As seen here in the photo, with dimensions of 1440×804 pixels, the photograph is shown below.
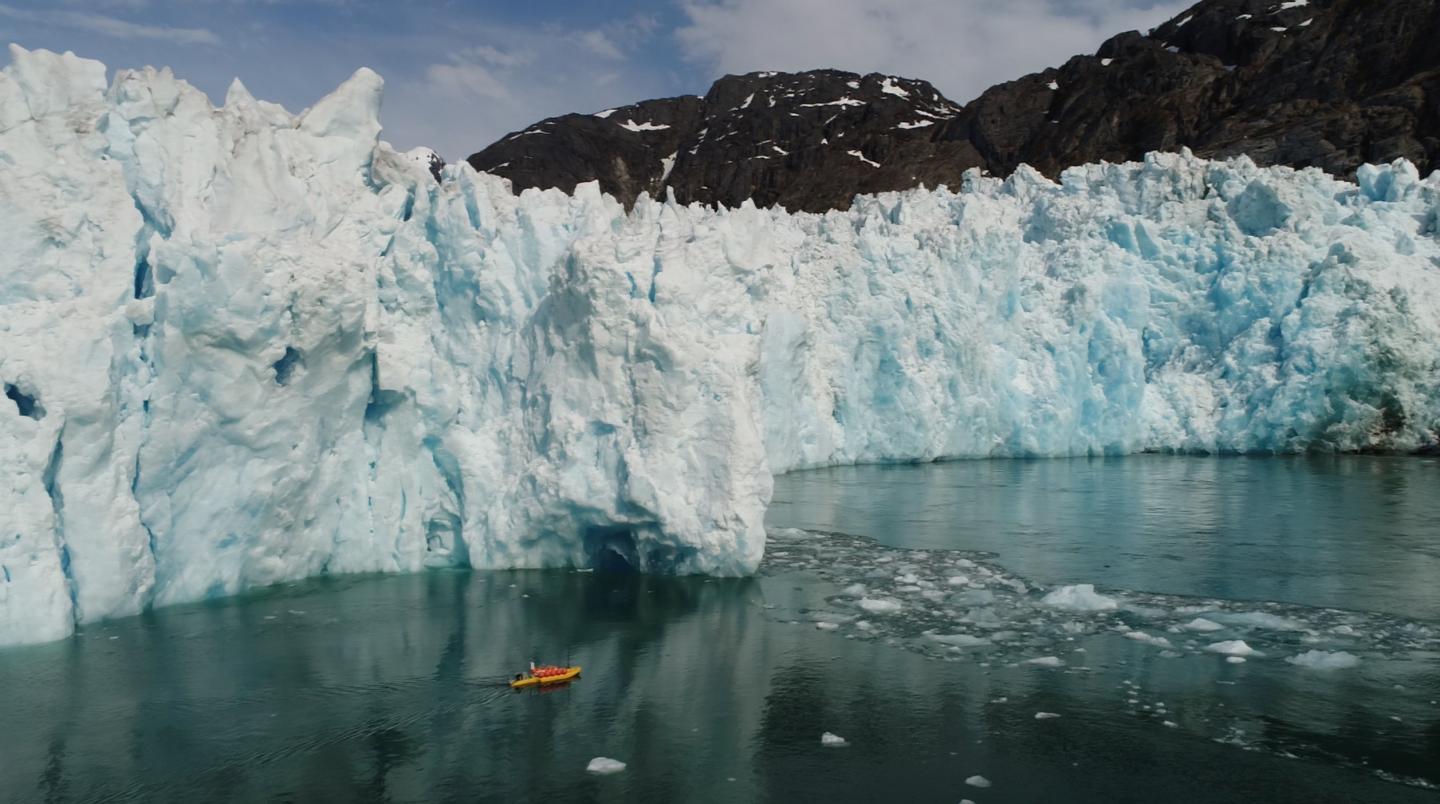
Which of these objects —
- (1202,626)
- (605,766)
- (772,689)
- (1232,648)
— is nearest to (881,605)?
(772,689)

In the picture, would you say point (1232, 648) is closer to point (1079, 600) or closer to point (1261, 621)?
point (1261, 621)

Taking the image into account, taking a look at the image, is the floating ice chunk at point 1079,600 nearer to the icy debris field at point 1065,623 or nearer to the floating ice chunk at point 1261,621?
the icy debris field at point 1065,623

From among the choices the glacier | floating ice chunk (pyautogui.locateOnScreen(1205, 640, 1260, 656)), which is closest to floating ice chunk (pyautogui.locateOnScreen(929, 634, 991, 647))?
floating ice chunk (pyautogui.locateOnScreen(1205, 640, 1260, 656))

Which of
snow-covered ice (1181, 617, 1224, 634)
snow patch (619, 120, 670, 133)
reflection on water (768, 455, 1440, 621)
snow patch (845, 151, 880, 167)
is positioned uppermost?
snow patch (619, 120, 670, 133)

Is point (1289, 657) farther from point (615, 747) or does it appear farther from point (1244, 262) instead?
point (1244, 262)

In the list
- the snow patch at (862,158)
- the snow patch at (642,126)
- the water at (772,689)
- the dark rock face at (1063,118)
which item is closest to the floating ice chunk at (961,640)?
the water at (772,689)

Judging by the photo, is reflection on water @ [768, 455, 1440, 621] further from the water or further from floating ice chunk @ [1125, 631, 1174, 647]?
floating ice chunk @ [1125, 631, 1174, 647]

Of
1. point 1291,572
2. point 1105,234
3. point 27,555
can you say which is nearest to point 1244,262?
point 1105,234
